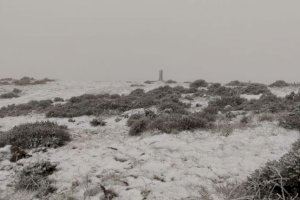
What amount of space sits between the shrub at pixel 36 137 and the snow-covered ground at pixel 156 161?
311 millimetres

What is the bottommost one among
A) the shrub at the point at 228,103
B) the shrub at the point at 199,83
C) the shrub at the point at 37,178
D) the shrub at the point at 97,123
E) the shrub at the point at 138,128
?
the shrub at the point at 37,178

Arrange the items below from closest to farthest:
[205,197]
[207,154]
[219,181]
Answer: [205,197] < [219,181] < [207,154]

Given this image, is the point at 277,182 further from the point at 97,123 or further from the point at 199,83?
the point at 199,83

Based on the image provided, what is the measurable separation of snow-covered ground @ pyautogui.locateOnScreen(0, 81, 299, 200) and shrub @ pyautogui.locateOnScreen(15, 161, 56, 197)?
0.55ft

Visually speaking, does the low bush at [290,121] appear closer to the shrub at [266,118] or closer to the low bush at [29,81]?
the shrub at [266,118]

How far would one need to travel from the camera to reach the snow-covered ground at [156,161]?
23.7 ft

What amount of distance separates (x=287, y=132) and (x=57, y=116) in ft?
28.0

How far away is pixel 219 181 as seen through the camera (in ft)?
24.5

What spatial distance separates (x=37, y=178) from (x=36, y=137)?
2741mm

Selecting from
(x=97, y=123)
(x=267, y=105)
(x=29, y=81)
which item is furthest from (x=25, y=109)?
(x=29, y=81)

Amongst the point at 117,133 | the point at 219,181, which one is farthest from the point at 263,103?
the point at 219,181

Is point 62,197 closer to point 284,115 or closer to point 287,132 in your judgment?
point 287,132

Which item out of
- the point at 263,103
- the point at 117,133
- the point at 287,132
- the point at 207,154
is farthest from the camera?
the point at 263,103

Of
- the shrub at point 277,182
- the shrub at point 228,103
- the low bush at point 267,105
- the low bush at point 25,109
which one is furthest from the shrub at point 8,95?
the shrub at point 277,182
